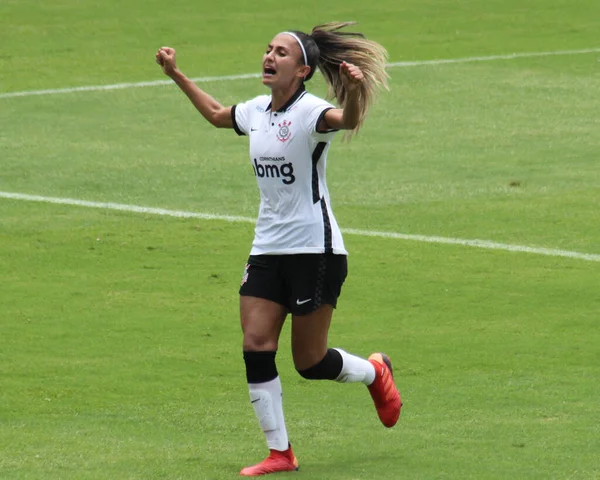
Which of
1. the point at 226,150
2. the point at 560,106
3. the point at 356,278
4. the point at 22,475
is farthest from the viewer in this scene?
the point at 560,106

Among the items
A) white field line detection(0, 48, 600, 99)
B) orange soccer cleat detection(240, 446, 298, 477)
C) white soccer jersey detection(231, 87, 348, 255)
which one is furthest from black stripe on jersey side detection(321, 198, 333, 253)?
white field line detection(0, 48, 600, 99)

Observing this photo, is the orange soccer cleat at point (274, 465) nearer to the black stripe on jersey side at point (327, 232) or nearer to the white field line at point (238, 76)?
the black stripe on jersey side at point (327, 232)

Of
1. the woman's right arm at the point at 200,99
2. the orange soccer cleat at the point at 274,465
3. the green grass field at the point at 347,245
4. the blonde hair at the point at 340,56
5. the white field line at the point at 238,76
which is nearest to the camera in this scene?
the orange soccer cleat at the point at 274,465

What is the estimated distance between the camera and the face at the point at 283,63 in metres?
7.65

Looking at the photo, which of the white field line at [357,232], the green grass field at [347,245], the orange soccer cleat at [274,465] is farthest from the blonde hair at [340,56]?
the white field line at [357,232]

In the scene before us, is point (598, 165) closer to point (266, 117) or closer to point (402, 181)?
point (402, 181)

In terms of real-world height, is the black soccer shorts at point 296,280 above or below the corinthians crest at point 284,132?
below

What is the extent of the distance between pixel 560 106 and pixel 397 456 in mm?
11775

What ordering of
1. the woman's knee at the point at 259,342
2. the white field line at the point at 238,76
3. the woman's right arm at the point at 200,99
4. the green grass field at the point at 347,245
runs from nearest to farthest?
the woman's knee at the point at 259,342
the green grass field at the point at 347,245
the woman's right arm at the point at 200,99
the white field line at the point at 238,76

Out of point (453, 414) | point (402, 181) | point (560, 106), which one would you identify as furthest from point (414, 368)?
point (560, 106)

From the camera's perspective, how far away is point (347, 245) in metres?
12.9

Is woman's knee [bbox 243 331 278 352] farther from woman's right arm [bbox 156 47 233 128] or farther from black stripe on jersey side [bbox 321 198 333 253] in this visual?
woman's right arm [bbox 156 47 233 128]

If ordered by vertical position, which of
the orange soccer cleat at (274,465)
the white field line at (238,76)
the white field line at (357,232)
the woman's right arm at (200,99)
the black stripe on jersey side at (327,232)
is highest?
the woman's right arm at (200,99)

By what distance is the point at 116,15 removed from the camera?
2378 cm
